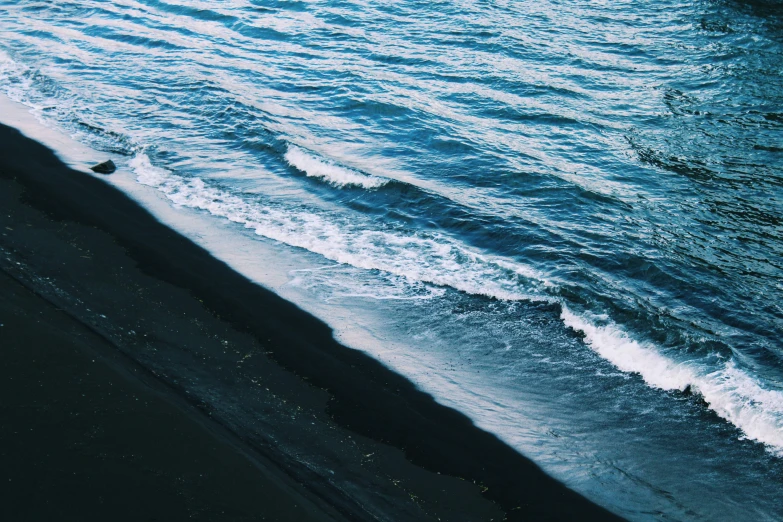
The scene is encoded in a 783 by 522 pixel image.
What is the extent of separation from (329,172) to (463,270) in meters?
4.51

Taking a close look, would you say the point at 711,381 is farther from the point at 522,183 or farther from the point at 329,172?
the point at 329,172

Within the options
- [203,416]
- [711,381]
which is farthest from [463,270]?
[203,416]

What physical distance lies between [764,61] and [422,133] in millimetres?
11225

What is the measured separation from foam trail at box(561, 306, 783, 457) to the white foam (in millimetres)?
5731

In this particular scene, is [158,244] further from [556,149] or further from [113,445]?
[556,149]

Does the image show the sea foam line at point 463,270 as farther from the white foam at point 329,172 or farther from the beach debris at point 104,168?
the white foam at point 329,172

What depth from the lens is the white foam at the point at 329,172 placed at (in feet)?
45.9

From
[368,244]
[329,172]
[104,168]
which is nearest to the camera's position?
[368,244]

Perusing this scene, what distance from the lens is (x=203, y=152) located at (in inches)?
599

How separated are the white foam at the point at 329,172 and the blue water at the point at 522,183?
0.06 m

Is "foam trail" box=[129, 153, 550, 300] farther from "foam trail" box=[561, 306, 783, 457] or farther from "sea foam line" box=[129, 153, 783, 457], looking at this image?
"foam trail" box=[561, 306, 783, 457]

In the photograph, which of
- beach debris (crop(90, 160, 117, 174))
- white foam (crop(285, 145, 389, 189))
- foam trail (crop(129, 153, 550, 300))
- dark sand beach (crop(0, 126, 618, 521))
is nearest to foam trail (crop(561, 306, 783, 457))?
foam trail (crop(129, 153, 550, 300))

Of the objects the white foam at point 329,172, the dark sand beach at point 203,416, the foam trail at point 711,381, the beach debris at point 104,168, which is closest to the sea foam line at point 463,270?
the foam trail at point 711,381

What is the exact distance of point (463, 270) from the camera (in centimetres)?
1120
